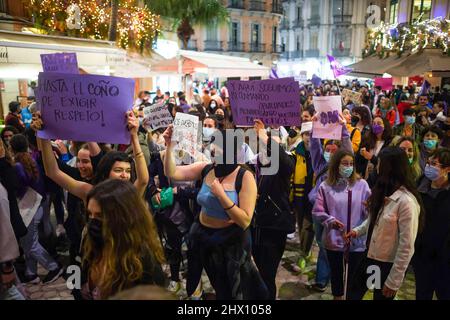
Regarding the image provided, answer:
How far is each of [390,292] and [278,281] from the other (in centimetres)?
203

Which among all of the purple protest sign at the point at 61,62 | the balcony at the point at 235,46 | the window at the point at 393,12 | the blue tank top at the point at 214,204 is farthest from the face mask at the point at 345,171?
the balcony at the point at 235,46

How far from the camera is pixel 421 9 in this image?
70.9 ft

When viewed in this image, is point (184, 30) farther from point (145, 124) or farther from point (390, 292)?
point (390, 292)

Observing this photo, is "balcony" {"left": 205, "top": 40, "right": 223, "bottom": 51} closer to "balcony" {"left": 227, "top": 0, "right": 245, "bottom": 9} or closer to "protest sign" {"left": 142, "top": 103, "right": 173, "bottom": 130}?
"balcony" {"left": 227, "top": 0, "right": 245, "bottom": 9}

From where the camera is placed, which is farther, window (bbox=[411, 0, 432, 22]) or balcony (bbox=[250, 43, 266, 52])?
balcony (bbox=[250, 43, 266, 52])

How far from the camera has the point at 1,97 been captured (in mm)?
12336

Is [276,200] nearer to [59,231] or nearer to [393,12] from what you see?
[59,231]

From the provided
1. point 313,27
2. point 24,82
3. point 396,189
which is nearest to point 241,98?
point 396,189

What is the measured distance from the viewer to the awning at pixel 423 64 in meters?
12.4

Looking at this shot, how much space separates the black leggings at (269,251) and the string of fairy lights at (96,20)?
416 inches

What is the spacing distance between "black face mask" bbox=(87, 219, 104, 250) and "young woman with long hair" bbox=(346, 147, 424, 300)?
7.56 ft

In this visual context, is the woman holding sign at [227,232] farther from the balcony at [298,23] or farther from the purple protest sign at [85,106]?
the balcony at [298,23]

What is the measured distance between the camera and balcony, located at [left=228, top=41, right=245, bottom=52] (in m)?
47.8

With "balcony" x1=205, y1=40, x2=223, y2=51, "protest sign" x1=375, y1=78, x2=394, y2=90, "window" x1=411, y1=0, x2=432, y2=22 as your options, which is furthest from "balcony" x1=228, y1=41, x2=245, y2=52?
"protest sign" x1=375, y1=78, x2=394, y2=90
